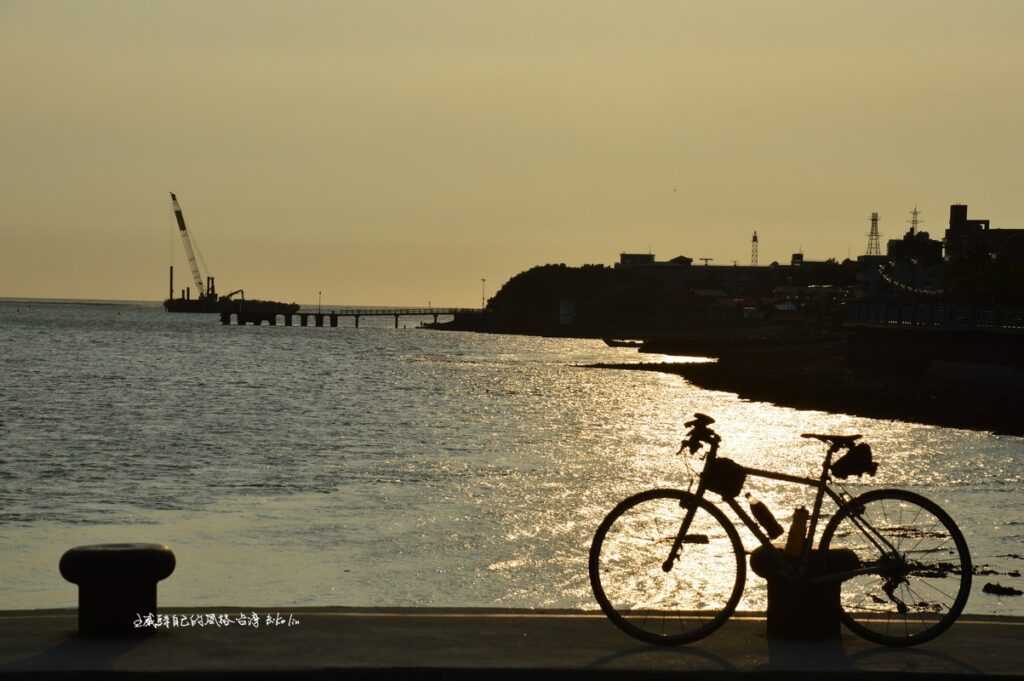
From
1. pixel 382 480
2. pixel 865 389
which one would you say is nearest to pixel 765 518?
pixel 382 480

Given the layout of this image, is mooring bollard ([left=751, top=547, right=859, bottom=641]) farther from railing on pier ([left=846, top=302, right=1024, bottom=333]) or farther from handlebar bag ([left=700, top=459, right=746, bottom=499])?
railing on pier ([left=846, top=302, right=1024, bottom=333])

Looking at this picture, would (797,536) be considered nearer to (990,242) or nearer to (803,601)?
(803,601)

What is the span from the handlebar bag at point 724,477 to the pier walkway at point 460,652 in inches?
39.6

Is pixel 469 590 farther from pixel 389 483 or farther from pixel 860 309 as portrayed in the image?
pixel 860 309

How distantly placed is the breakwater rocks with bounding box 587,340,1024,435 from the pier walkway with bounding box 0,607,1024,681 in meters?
53.8

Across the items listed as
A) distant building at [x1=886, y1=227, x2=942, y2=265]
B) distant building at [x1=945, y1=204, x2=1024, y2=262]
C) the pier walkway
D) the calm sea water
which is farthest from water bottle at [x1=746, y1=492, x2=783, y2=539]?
distant building at [x1=886, y1=227, x2=942, y2=265]

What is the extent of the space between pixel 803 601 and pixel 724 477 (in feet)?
3.25

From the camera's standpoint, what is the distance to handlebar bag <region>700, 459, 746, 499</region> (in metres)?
10.2

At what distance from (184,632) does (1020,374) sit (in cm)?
8170

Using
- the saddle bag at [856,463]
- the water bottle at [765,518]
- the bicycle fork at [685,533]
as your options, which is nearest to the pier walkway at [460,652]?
the bicycle fork at [685,533]

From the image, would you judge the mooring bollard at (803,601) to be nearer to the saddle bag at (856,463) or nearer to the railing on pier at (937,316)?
the saddle bag at (856,463)

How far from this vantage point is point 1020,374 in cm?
8550

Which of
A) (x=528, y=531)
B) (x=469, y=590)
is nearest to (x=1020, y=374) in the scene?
(x=528, y=531)

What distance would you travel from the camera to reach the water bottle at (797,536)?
10352 mm
